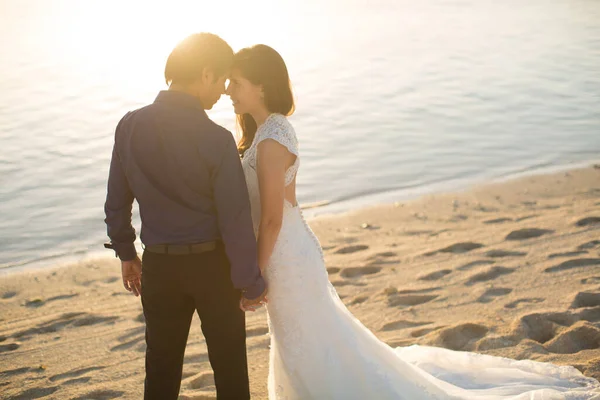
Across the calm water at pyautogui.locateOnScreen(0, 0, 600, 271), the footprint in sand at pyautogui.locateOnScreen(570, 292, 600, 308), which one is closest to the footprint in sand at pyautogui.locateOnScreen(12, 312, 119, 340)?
the calm water at pyautogui.locateOnScreen(0, 0, 600, 271)

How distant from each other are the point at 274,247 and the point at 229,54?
0.94 metres

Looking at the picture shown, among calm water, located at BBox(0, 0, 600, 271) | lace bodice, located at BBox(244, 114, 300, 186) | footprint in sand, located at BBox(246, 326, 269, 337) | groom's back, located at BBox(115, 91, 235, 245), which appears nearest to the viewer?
groom's back, located at BBox(115, 91, 235, 245)

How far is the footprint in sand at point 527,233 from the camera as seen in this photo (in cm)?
680

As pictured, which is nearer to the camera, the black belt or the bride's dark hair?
the black belt

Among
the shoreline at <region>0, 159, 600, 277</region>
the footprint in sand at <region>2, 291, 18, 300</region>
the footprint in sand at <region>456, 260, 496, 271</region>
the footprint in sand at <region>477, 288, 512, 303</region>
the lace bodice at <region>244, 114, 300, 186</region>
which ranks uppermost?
the lace bodice at <region>244, 114, 300, 186</region>

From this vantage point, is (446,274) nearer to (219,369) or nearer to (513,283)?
(513,283)

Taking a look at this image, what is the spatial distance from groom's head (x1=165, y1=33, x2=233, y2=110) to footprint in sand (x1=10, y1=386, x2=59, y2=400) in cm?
234

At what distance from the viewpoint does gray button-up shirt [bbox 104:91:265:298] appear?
10.3 ft

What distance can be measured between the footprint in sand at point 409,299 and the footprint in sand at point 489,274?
366 mm

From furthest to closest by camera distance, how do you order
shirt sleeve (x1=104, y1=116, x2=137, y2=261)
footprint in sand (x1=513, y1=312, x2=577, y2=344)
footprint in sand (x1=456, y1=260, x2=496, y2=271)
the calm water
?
the calm water < footprint in sand (x1=456, y1=260, x2=496, y2=271) < footprint in sand (x1=513, y1=312, x2=577, y2=344) < shirt sleeve (x1=104, y1=116, x2=137, y2=261)

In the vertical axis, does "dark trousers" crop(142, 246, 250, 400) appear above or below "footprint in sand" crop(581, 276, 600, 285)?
above

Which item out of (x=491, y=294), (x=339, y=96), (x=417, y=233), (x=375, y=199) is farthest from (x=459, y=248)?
(x=339, y=96)

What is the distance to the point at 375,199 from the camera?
901cm

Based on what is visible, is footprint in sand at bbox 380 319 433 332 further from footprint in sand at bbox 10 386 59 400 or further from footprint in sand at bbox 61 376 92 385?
footprint in sand at bbox 10 386 59 400
